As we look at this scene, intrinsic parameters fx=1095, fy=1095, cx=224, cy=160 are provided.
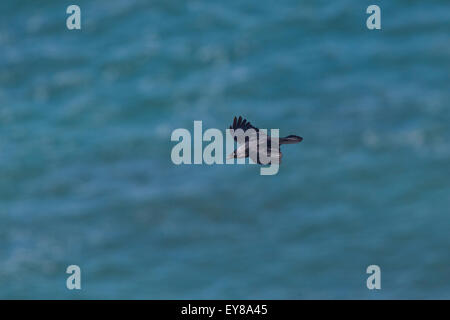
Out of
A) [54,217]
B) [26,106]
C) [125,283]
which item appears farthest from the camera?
[26,106]

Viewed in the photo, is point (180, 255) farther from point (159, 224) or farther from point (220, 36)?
point (220, 36)

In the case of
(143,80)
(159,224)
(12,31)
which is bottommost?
(159,224)

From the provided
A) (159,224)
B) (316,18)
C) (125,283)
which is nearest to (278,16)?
(316,18)

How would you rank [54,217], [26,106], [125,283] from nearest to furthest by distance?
1. [125,283]
2. [54,217]
3. [26,106]

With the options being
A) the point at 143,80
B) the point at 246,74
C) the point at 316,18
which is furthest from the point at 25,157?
the point at 316,18

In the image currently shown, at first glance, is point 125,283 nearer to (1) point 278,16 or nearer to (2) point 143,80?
(2) point 143,80

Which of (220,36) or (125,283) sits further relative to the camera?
(220,36)

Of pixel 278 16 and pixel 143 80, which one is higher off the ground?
pixel 278 16
